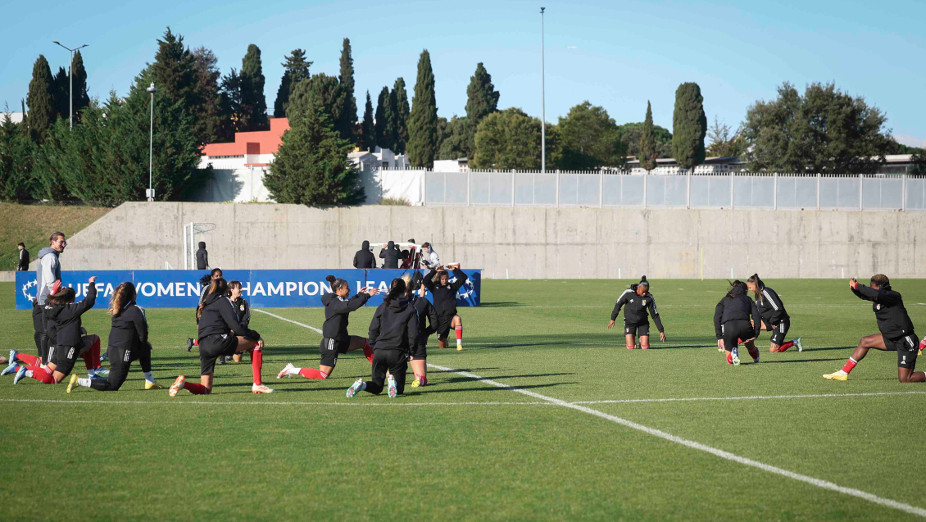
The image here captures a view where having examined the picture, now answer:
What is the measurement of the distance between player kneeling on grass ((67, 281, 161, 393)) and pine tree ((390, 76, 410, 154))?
105122 mm

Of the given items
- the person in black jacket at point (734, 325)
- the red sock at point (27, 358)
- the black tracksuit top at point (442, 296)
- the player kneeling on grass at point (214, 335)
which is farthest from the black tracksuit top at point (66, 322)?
the person in black jacket at point (734, 325)

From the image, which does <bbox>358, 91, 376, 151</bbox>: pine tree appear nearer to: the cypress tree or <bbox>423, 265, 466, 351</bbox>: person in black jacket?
the cypress tree

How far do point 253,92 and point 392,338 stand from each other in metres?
98.1

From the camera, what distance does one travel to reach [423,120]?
8838 centimetres

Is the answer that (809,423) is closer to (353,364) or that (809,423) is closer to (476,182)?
(353,364)

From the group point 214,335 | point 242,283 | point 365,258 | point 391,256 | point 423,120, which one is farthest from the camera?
point 423,120

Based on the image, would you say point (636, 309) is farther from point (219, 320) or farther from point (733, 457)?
point (733, 457)

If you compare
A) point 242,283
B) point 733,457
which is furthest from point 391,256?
point 733,457

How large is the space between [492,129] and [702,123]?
20423 mm

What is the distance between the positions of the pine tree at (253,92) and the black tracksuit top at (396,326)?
96169 mm

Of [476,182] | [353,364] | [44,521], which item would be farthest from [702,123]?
[44,521]

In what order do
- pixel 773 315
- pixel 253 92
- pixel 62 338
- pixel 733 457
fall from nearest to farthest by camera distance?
pixel 733 457 < pixel 62 338 < pixel 773 315 < pixel 253 92

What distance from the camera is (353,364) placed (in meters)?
15.7

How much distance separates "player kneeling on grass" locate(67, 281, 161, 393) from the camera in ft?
38.0
